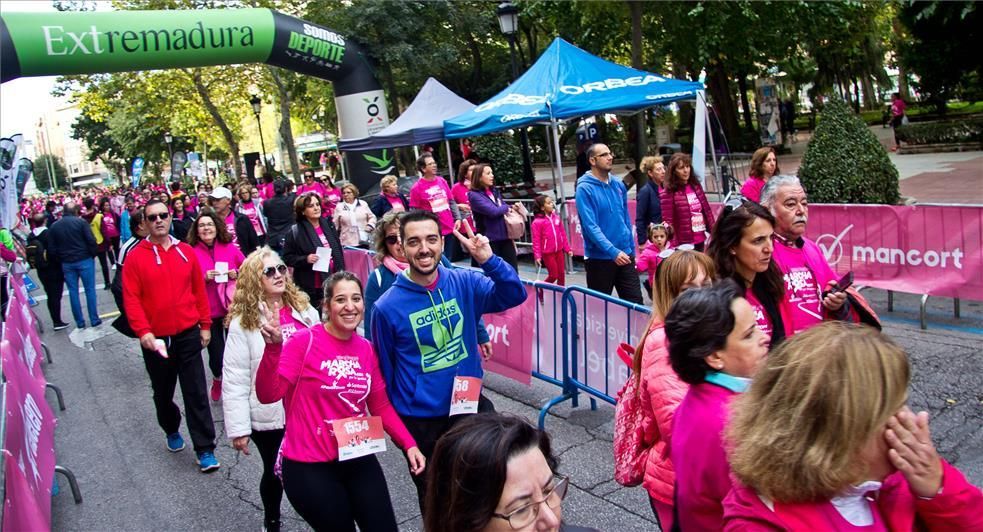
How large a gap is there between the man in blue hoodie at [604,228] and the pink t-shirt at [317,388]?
374 centimetres

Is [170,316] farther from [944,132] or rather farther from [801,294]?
[944,132]

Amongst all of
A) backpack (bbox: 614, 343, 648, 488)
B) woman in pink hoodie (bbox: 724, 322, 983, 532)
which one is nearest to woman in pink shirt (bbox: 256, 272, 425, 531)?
backpack (bbox: 614, 343, 648, 488)

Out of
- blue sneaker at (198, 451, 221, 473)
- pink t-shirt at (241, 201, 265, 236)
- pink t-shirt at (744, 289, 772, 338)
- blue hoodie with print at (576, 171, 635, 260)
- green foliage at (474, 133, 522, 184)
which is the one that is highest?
green foliage at (474, 133, 522, 184)

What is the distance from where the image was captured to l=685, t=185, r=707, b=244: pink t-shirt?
786cm

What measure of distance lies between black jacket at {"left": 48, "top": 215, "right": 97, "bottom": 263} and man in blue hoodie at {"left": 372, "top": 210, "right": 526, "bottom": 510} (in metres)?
10.1

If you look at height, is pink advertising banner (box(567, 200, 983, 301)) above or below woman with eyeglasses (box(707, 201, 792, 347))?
below

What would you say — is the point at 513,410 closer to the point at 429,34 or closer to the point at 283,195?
the point at 283,195

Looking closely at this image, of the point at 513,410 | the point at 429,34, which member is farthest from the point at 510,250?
the point at 429,34

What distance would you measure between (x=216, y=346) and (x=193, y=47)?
1158cm

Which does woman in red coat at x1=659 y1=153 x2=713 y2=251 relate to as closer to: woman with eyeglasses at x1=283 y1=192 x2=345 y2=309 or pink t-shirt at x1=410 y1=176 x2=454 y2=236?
pink t-shirt at x1=410 y1=176 x2=454 y2=236

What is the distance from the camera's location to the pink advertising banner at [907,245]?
24.5 ft

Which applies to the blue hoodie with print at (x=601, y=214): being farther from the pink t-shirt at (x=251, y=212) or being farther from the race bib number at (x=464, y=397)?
the pink t-shirt at (x=251, y=212)

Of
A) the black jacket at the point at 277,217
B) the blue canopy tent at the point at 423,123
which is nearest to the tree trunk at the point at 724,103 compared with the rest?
the blue canopy tent at the point at 423,123

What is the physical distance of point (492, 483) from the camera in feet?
5.75
